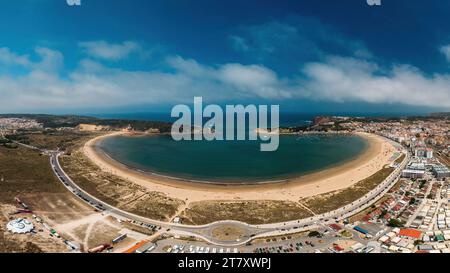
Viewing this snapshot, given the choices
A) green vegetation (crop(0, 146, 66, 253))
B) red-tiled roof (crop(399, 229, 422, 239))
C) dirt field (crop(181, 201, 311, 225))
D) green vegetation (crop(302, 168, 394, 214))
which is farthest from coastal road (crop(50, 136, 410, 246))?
red-tiled roof (crop(399, 229, 422, 239))

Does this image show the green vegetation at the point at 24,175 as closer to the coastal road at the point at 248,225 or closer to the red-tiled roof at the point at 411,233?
the coastal road at the point at 248,225

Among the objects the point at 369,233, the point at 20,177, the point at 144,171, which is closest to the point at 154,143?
the point at 144,171

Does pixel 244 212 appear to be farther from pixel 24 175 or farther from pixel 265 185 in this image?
pixel 24 175

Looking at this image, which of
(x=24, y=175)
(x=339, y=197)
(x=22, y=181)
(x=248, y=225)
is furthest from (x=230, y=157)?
(x=22, y=181)

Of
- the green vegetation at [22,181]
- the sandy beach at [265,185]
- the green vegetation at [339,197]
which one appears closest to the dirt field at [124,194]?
the sandy beach at [265,185]

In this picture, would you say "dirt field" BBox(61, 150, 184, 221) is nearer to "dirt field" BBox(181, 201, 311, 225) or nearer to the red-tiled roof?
"dirt field" BBox(181, 201, 311, 225)

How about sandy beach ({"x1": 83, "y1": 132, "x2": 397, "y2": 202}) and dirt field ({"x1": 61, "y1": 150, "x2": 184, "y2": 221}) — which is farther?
sandy beach ({"x1": 83, "y1": 132, "x2": 397, "y2": 202})
